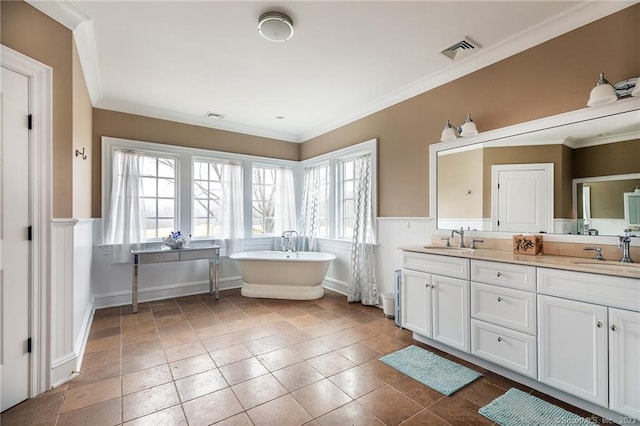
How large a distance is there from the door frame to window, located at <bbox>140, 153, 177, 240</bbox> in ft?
7.16

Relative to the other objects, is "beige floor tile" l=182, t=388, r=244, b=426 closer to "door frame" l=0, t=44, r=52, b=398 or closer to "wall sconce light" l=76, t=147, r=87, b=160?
"door frame" l=0, t=44, r=52, b=398

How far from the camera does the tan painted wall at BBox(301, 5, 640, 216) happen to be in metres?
2.10

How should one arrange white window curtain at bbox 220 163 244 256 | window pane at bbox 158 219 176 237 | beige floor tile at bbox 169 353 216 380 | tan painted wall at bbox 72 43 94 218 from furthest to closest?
white window curtain at bbox 220 163 244 256 < window pane at bbox 158 219 176 237 < tan painted wall at bbox 72 43 94 218 < beige floor tile at bbox 169 353 216 380

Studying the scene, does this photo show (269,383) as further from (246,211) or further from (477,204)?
(246,211)

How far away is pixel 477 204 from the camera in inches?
115

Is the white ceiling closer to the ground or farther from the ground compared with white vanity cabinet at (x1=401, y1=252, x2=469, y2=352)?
farther from the ground

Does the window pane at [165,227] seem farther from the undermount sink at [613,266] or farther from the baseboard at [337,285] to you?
the undermount sink at [613,266]

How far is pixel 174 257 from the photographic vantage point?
3.98m

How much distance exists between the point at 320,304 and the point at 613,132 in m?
3.43

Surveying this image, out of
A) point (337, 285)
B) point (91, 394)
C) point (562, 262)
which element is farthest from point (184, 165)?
point (562, 262)

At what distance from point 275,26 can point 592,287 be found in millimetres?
2827

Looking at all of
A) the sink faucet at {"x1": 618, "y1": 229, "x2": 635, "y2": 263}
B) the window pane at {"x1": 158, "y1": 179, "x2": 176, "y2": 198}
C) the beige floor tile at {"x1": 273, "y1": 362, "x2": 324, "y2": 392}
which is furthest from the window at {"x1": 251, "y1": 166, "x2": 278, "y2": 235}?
the sink faucet at {"x1": 618, "y1": 229, "x2": 635, "y2": 263}

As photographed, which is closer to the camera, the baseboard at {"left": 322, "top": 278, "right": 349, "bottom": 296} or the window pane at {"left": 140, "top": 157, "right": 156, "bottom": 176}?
the window pane at {"left": 140, "top": 157, "right": 156, "bottom": 176}

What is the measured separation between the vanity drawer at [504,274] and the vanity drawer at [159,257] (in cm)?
361
